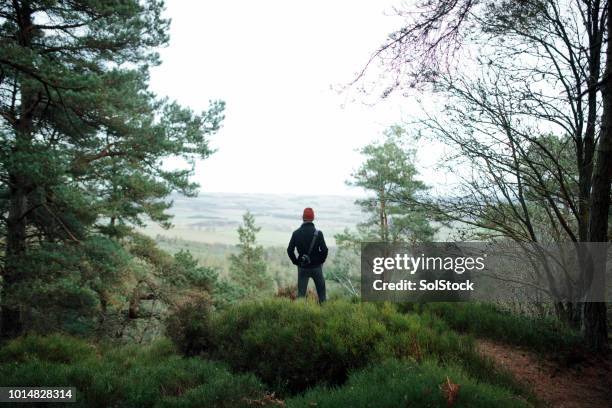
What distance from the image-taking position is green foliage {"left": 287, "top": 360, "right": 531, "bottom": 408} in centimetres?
464

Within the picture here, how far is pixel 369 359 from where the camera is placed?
6402 millimetres

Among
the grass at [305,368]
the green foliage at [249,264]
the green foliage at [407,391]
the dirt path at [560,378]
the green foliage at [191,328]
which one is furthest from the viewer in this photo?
the green foliage at [249,264]

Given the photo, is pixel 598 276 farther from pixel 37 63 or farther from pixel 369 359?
pixel 37 63

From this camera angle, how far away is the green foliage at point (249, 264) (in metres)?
37.5

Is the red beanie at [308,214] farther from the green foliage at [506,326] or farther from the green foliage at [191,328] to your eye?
the green foliage at [506,326]

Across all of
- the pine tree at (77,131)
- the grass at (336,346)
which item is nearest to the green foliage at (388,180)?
the pine tree at (77,131)

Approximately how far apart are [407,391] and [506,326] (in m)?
4.23

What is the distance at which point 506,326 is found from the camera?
8.12 metres

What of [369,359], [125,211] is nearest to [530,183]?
[369,359]

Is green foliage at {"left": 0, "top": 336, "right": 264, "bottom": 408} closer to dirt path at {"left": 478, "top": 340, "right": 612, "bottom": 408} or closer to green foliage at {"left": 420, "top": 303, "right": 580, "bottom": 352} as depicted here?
dirt path at {"left": 478, "top": 340, "right": 612, "bottom": 408}

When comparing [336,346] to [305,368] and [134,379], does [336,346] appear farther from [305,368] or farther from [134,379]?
[134,379]

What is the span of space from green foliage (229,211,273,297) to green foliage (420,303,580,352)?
2777 cm

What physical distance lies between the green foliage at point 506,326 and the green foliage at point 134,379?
422cm

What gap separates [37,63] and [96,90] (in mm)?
1579
